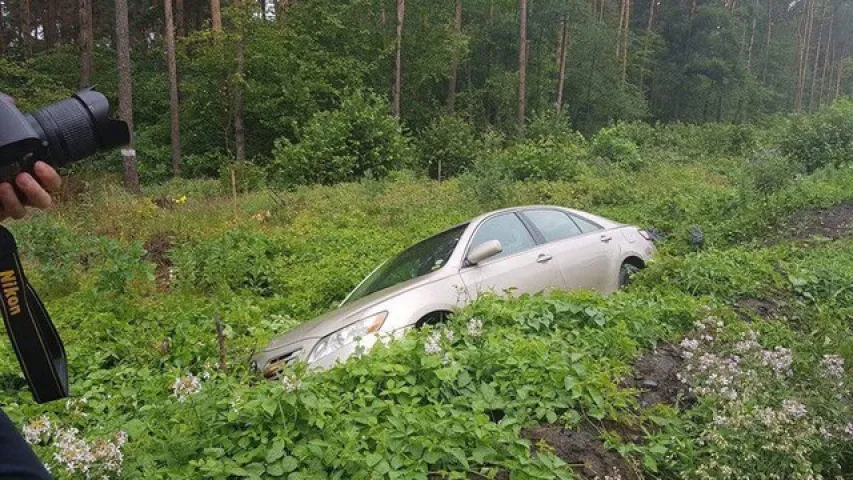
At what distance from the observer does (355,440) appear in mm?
2719

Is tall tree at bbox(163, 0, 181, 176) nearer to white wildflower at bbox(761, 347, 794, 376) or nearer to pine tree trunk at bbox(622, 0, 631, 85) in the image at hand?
white wildflower at bbox(761, 347, 794, 376)

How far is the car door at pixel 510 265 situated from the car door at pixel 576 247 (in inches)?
6.3

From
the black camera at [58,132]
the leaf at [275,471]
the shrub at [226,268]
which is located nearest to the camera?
the black camera at [58,132]

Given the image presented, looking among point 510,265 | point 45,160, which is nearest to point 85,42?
point 510,265

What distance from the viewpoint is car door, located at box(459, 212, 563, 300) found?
521 cm

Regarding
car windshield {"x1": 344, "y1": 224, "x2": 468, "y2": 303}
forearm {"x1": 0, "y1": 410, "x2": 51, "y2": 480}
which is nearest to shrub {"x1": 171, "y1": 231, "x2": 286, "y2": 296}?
car windshield {"x1": 344, "y1": 224, "x2": 468, "y2": 303}

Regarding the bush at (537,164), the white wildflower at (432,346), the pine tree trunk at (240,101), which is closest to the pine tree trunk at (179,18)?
the pine tree trunk at (240,101)

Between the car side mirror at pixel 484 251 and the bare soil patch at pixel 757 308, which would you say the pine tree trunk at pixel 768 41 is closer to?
the bare soil patch at pixel 757 308

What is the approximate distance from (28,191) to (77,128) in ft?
0.86

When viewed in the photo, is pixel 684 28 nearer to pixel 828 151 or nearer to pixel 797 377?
pixel 828 151

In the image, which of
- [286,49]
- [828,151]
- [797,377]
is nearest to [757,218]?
[797,377]

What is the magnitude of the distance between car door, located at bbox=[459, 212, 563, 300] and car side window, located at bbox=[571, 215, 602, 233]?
862mm

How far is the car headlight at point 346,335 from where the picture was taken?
4.29 m

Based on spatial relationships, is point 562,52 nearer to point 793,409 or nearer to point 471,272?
point 471,272
